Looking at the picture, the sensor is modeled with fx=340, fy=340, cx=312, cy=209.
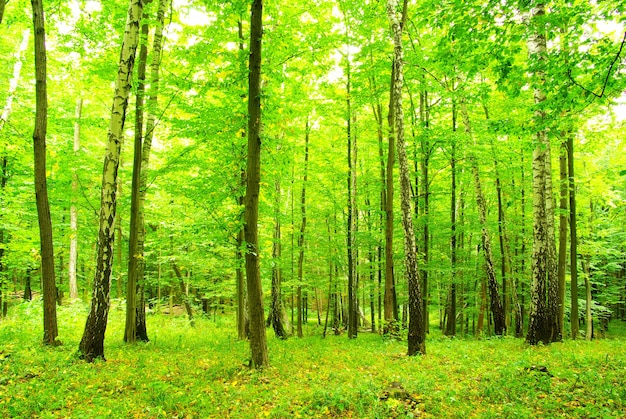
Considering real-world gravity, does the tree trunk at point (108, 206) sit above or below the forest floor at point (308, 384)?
above

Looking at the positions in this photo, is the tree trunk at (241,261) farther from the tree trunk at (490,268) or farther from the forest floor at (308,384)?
the tree trunk at (490,268)

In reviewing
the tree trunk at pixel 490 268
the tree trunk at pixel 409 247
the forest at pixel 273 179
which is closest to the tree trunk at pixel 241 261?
the forest at pixel 273 179

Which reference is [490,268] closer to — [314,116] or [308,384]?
[308,384]

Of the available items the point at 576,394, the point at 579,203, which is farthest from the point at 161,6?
the point at 579,203

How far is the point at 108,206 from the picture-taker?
7.61 metres

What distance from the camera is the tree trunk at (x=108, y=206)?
24.5ft

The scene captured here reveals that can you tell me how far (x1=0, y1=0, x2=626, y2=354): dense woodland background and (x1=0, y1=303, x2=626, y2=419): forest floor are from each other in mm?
3032

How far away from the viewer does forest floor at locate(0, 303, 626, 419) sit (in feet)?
Result: 17.1

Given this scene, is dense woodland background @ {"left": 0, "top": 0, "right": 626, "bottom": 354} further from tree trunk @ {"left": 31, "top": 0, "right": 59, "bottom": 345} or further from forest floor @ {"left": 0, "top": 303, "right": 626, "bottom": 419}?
forest floor @ {"left": 0, "top": 303, "right": 626, "bottom": 419}

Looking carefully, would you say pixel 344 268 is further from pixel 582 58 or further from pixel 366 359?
pixel 582 58

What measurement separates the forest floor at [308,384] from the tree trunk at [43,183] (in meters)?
0.84

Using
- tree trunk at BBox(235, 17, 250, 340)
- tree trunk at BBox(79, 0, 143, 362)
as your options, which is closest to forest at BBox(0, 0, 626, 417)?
tree trunk at BBox(79, 0, 143, 362)

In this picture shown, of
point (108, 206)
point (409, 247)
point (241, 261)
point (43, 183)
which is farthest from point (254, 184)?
point (43, 183)

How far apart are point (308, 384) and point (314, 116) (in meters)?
14.9
